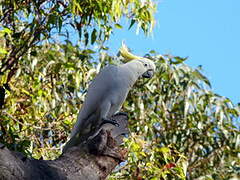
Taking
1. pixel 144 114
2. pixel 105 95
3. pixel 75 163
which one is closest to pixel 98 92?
pixel 105 95

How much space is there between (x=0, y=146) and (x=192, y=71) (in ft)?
9.16

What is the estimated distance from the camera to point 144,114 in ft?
13.1

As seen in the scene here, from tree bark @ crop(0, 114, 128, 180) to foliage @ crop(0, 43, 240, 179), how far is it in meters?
0.86

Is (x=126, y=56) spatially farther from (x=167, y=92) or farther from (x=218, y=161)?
(x=218, y=161)

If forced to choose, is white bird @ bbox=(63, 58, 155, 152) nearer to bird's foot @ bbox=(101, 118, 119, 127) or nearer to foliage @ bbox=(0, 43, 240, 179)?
bird's foot @ bbox=(101, 118, 119, 127)

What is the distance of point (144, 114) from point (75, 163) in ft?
7.39

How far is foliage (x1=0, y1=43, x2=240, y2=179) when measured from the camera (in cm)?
320

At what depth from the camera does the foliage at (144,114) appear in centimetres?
320

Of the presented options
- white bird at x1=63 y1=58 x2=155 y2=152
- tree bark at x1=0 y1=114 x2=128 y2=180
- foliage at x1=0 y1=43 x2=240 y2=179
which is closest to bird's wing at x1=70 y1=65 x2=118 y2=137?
white bird at x1=63 y1=58 x2=155 y2=152

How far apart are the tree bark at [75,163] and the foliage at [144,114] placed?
2.83 feet

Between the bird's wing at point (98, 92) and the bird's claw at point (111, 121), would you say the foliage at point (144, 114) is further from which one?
the bird's claw at point (111, 121)

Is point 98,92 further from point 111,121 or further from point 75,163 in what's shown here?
point 75,163

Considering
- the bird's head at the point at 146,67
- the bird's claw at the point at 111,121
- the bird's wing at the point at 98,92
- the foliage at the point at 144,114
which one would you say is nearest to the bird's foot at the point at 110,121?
the bird's claw at the point at 111,121

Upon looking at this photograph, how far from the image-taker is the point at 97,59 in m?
3.92
